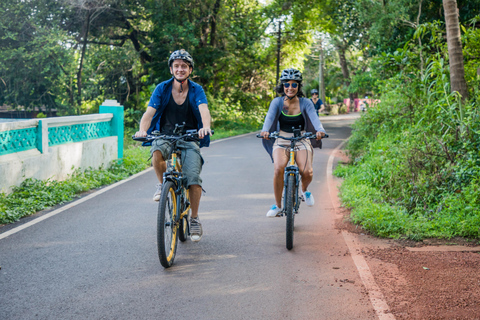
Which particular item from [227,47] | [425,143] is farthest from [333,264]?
[227,47]

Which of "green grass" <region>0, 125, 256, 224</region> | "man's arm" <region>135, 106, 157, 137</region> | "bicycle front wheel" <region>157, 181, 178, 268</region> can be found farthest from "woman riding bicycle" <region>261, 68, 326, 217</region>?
"green grass" <region>0, 125, 256, 224</region>

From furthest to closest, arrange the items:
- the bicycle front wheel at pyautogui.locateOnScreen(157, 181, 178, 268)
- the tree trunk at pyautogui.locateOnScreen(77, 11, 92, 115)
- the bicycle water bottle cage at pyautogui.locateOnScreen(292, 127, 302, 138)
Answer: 1. the tree trunk at pyautogui.locateOnScreen(77, 11, 92, 115)
2. the bicycle water bottle cage at pyautogui.locateOnScreen(292, 127, 302, 138)
3. the bicycle front wheel at pyautogui.locateOnScreen(157, 181, 178, 268)

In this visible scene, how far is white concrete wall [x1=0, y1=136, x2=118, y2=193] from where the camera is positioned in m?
8.36

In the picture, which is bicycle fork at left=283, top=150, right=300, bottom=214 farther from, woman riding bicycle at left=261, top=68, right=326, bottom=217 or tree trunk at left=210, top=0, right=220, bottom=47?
tree trunk at left=210, top=0, right=220, bottom=47

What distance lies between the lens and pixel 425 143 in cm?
879

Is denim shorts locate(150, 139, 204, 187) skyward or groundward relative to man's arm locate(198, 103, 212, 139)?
groundward

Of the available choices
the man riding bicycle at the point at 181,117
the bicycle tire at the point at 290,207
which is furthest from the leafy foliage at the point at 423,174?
the man riding bicycle at the point at 181,117

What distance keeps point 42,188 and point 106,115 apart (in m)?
3.94

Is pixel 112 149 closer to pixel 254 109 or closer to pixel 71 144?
pixel 71 144

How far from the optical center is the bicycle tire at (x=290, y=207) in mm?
5867

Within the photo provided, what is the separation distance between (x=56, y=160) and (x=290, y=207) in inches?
225

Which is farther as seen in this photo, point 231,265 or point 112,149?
point 112,149

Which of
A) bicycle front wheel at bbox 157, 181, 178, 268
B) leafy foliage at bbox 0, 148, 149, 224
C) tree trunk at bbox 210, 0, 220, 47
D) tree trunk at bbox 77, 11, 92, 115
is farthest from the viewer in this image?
tree trunk at bbox 210, 0, 220, 47

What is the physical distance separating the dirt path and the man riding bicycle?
2.08 m
